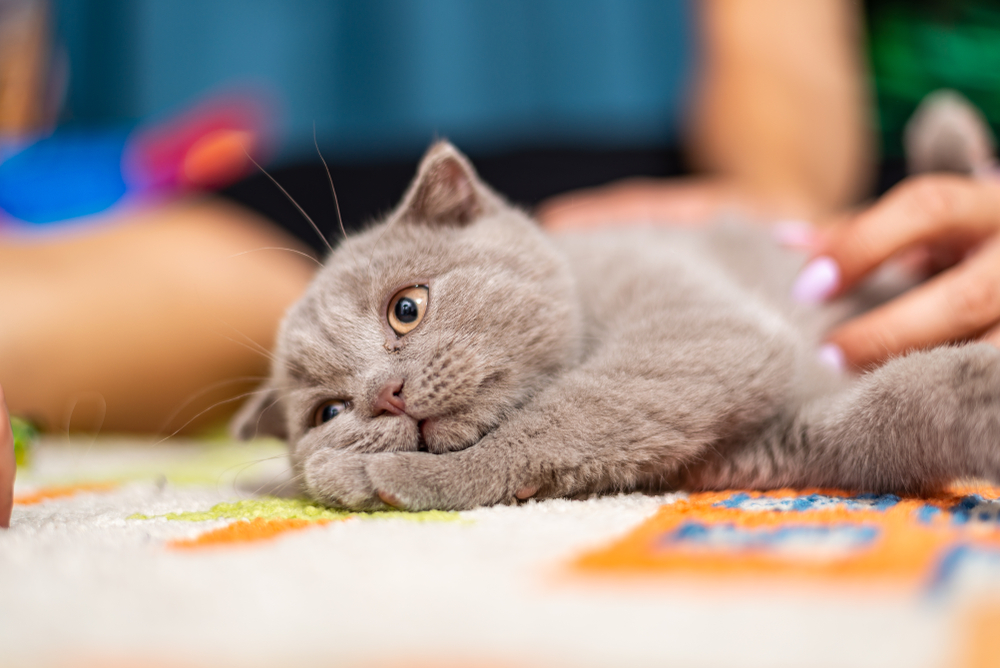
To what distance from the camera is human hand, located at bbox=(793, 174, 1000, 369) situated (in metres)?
1.02

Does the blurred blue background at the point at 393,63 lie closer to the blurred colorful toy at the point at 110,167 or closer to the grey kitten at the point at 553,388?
the blurred colorful toy at the point at 110,167

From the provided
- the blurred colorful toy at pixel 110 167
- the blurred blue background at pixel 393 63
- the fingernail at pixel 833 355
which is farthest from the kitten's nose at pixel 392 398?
the blurred blue background at pixel 393 63

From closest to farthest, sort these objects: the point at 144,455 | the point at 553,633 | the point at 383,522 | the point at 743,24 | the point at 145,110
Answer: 1. the point at 553,633
2. the point at 383,522
3. the point at 144,455
4. the point at 743,24
5. the point at 145,110

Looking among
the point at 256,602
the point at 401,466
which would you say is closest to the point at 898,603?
the point at 256,602

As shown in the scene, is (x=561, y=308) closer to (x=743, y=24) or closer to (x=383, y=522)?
(x=383, y=522)

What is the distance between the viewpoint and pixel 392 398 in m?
0.79

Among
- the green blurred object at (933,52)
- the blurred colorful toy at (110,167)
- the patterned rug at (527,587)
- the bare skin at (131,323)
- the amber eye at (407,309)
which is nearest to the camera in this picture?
the patterned rug at (527,587)

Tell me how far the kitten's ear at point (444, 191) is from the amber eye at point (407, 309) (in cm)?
17

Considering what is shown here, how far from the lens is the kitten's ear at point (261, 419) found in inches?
41.4

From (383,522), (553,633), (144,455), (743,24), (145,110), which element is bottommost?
A: (144,455)

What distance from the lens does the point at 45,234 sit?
2119 millimetres

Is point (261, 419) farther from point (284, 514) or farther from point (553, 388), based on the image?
point (553, 388)

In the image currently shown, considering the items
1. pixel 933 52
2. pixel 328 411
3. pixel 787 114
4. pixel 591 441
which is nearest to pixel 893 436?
pixel 591 441

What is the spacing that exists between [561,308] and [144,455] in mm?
1083
